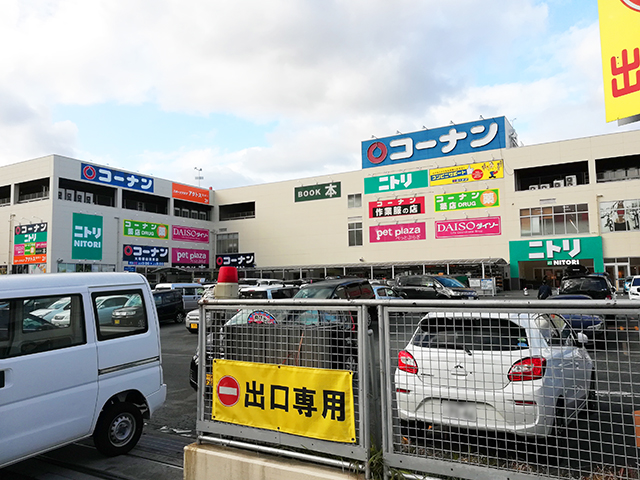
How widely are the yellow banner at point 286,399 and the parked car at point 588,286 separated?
17.0 metres

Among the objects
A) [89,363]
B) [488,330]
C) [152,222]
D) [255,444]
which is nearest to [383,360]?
[488,330]

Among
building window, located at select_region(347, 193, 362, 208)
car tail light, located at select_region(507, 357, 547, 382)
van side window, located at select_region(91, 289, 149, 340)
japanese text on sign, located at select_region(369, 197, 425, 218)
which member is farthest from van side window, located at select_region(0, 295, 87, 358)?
building window, located at select_region(347, 193, 362, 208)

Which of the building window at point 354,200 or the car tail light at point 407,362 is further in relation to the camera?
the building window at point 354,200

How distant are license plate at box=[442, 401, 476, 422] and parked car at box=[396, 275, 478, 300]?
18.0 m

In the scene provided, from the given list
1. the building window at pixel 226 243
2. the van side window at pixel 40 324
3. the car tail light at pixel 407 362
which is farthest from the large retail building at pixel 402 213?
the car tail light at pixel 407 362

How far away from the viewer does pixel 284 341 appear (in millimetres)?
3615

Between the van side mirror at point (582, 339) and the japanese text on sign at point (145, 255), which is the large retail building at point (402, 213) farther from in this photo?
the van side mirror at point (582, 339)

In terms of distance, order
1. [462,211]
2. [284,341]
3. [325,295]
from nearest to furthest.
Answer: [284,341] → [325,295] → [462,211]

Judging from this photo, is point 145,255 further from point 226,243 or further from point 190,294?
point 190,294

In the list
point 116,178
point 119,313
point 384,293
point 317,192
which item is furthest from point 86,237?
point 119,313

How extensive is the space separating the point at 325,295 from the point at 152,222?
38091 mm

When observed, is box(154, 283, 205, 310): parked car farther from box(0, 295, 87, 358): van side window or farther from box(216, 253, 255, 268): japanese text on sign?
box(216, 253, 255, 268): japanese text on sign

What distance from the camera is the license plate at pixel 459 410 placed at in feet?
9.78

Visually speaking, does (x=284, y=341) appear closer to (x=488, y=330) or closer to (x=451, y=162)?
(x=488, y=330)
